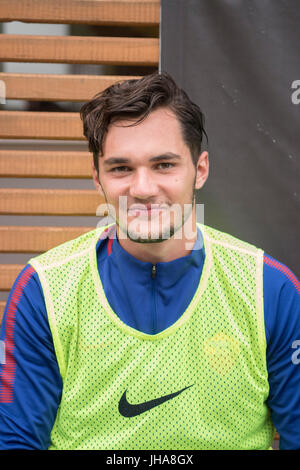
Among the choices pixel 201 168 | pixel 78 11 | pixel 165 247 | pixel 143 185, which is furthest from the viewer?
pixel 78 11

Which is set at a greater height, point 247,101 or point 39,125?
point 247,101

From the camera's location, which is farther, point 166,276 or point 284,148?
point 284,148

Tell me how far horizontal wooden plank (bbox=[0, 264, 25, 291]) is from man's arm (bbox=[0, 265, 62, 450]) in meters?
0.81

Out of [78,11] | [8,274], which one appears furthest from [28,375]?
[78,11]

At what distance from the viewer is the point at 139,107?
4.51 ft

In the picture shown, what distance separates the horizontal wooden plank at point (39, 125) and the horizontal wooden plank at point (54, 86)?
0.26 feet

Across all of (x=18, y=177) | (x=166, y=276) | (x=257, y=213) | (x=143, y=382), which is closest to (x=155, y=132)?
(x=166, y=276)

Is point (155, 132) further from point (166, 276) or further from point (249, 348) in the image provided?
point (249, 348)

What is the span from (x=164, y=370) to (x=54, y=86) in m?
1.45

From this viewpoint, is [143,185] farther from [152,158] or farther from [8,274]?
[8,274]

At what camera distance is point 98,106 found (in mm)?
1450

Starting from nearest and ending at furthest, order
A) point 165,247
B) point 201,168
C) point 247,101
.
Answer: point 165,247 → point 201,168 → point 247,101
